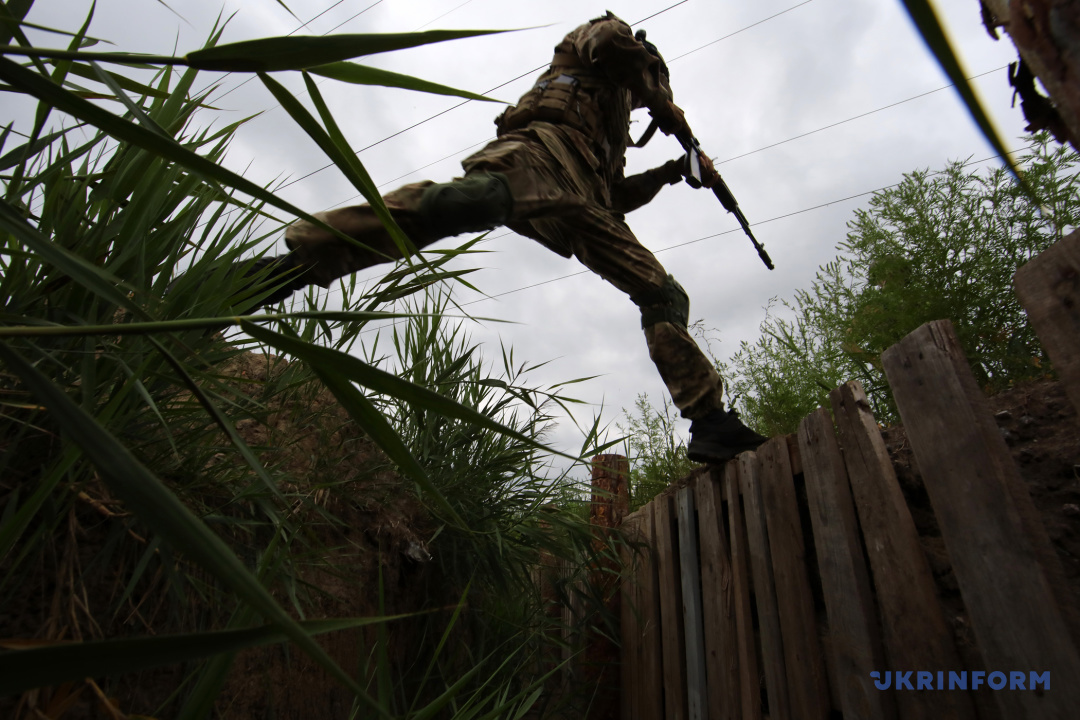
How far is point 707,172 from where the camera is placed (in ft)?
10.0

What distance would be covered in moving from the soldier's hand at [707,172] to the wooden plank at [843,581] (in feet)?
6.11

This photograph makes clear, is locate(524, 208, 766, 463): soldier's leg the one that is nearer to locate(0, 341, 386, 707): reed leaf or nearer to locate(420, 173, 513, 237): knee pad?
locate(420, 173, 513, 237): knee pad

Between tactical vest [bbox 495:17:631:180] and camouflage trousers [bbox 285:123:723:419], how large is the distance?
12 cm

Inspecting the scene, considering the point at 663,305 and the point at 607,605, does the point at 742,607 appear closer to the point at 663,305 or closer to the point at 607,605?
the point at 607,605

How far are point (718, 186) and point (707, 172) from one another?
0.16m

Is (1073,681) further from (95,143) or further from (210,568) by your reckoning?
(95,143)

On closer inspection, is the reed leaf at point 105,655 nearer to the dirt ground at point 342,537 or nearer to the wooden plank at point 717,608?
the dirt ground at point 342,537

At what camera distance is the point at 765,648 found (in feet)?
5.08

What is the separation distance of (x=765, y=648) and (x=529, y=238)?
165cm

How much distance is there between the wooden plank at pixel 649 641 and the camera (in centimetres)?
215

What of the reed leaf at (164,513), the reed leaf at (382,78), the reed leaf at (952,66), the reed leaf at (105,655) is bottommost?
the reed leaf at (105,655)

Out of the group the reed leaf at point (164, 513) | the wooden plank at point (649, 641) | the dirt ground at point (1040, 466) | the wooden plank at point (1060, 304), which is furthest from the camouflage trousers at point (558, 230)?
the reed leaf at point (164, 513)

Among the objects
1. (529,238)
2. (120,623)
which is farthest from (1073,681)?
(529,238)

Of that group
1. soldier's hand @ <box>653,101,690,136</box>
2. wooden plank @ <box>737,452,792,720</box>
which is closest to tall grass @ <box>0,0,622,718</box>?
wooden plank @ <box>737,452,792,720</box>
